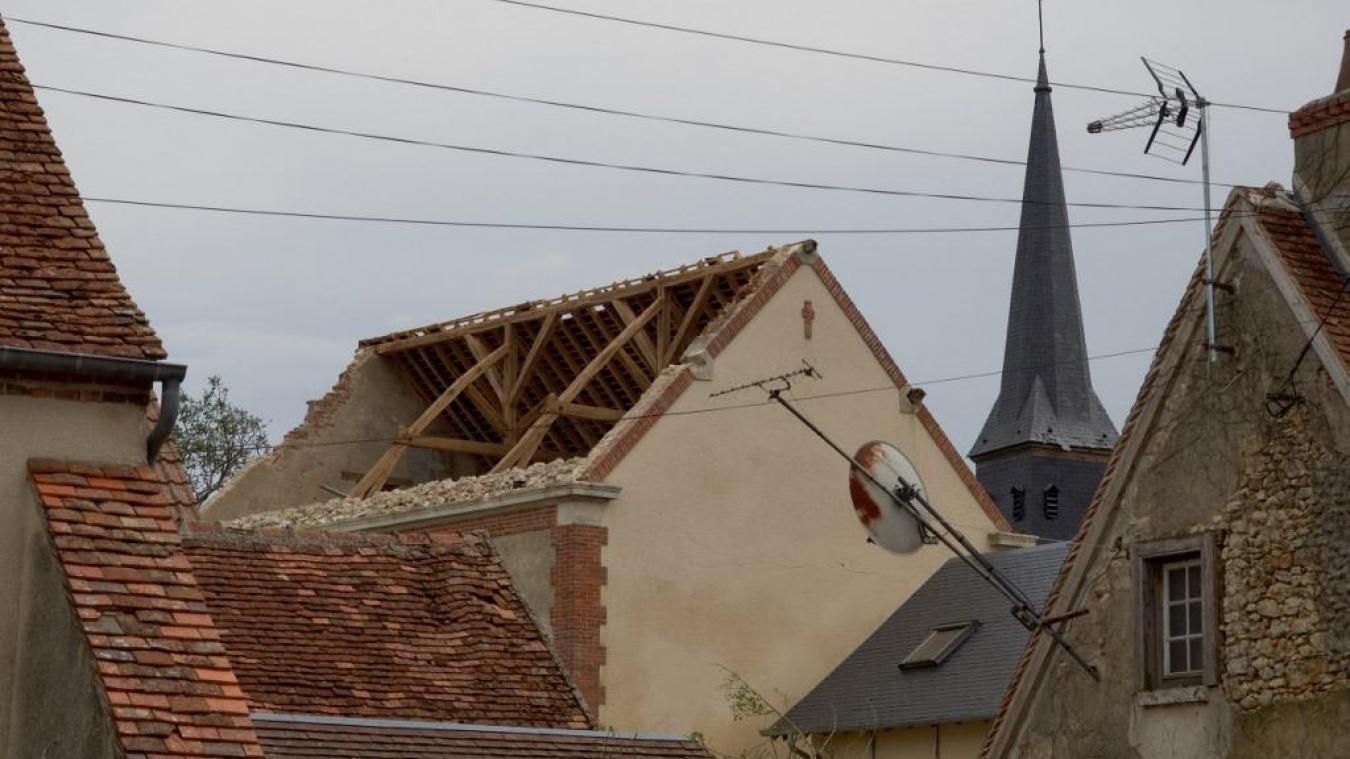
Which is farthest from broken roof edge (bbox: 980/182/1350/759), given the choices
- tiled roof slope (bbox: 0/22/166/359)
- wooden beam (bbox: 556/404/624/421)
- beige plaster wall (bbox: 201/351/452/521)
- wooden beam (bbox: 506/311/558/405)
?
beige plaster wall (bbox: 201/351/452/521)

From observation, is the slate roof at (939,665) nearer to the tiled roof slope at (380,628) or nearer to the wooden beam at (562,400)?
the wooden beam at (562,400)

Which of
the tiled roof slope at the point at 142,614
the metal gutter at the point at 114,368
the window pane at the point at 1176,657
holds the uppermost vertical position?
the window pane at the point at 1176,657

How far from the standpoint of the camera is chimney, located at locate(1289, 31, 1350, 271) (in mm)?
19953

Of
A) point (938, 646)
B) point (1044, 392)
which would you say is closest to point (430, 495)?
point (938, 646)

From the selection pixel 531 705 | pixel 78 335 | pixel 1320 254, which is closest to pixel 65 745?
pixel 78 335

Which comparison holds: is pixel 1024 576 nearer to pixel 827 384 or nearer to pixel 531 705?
pixel 827 384

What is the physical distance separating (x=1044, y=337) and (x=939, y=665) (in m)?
27.8

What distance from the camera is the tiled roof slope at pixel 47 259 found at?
12.1 m

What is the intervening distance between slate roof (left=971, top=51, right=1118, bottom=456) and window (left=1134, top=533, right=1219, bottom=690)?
119 ft

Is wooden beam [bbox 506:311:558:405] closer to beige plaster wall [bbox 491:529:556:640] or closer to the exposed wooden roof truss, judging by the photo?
the exposed wooden roof truss

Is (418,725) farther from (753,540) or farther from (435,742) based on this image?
(753,540)

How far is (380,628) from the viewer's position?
1891cm

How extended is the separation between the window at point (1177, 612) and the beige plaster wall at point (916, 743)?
964 cm

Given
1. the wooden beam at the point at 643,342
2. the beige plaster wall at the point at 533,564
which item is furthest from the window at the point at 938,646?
the wooden beam at the point at 643,342
